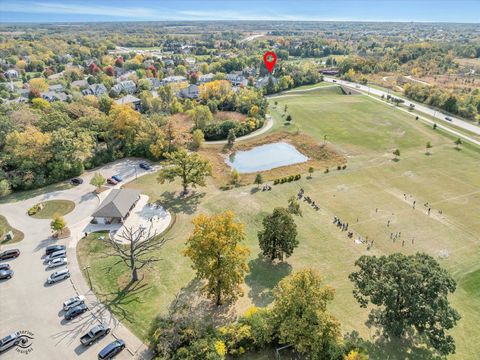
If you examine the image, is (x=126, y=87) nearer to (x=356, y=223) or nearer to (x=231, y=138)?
(x=231, y=138)

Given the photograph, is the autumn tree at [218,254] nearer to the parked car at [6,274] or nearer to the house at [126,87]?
the parked car at [6,274]

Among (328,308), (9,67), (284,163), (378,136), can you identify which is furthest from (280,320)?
(9,67)

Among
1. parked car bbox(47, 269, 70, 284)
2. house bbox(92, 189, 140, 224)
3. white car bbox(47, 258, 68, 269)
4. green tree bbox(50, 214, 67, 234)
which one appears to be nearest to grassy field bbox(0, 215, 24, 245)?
green tree bbox(50, 214, 67, 234)

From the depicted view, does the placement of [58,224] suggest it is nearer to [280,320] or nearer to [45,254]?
[45,254]

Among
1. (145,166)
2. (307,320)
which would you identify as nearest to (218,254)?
(307,320)

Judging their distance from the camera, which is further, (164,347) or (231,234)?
(231,234)
